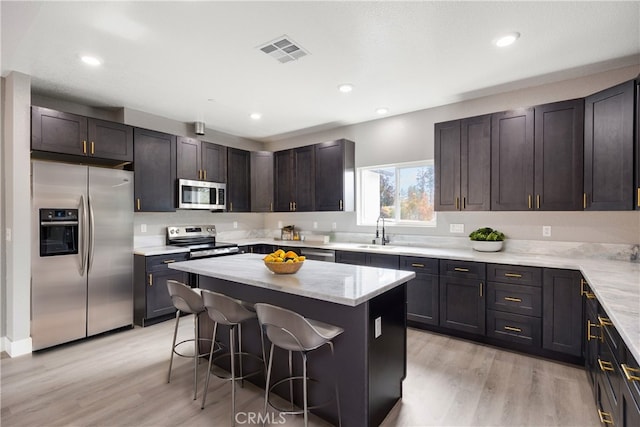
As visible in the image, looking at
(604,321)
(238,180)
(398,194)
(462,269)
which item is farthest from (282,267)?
(238,180)

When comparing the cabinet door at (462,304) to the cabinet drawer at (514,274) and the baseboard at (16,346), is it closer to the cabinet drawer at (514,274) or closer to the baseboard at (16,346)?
the cabinet drawer at (514,274)

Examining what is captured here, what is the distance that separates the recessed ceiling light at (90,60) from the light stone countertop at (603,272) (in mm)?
2040

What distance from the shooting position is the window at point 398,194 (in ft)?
14.1

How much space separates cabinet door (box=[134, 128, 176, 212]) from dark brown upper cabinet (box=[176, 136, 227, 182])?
0.39ft

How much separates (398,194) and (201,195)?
9.46ft

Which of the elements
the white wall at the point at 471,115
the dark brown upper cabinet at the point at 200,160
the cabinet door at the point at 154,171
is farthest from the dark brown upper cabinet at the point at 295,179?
the cabinet door at the point at 154,171

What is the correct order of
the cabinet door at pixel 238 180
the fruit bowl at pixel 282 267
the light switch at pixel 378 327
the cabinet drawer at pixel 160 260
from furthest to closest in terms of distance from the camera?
the cabinet door at pixel 238 180
the cabinet drawer at pixel 160 260
the fruit bowl at pixel 282 267
the light switch at pixel 378 327

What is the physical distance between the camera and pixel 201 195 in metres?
4.64

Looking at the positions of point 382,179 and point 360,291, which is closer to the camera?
point 360,291

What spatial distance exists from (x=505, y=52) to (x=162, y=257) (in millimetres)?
4186

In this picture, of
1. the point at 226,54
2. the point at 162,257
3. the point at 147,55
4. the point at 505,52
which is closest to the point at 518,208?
the point at 505,52

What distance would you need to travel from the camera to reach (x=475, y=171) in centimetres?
352

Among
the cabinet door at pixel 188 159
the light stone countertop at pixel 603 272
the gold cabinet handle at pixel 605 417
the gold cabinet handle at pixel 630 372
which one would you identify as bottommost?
the gold cabinet handle at pixel 605 417

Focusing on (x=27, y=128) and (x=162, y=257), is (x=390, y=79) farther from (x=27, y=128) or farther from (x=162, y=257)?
(x=27, y=128)
